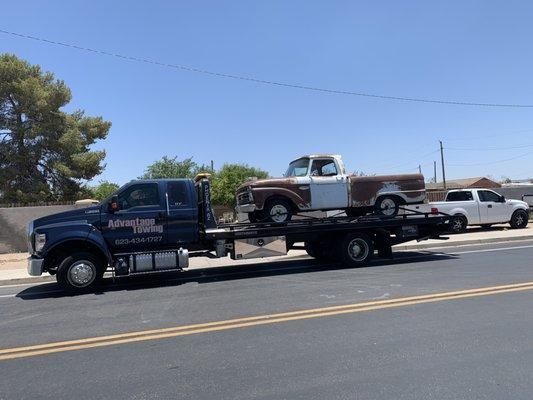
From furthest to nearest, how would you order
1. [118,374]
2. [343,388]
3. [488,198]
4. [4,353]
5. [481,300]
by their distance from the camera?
1. [488,198]
2. [481,300]
3. [4,353]
4. [118,374]
5. [343,388]

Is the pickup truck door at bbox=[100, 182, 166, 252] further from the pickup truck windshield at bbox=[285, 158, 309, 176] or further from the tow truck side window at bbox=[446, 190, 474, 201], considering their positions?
the tow truck side window at bbox=[446, 190, 474, 201]

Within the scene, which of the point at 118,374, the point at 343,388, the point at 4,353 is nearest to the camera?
the point at 343,388

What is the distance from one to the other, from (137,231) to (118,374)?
20.6ft

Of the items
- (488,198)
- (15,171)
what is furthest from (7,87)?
(488,198)

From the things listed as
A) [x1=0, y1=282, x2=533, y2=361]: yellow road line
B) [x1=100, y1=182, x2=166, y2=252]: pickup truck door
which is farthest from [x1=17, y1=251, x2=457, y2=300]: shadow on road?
[x1=0, y1=282, x2=533, y2=361]: yellow road line

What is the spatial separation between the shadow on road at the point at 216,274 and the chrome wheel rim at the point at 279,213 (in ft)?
4.22

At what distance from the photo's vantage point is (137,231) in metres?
11.3

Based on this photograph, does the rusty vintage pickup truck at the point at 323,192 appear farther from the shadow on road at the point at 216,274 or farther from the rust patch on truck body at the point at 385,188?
the shadow on road at the point at 216,274

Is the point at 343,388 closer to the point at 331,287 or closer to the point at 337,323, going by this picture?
the point at 337,323

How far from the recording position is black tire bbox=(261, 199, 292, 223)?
1273cm

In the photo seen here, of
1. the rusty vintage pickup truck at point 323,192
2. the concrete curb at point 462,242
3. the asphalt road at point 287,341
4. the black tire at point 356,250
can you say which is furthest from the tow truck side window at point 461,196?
the asphalt road at point 287,341

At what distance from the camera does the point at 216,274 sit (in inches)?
504

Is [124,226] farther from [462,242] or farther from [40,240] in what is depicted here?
[462,242]

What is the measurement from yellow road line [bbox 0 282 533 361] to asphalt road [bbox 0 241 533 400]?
5 cm
